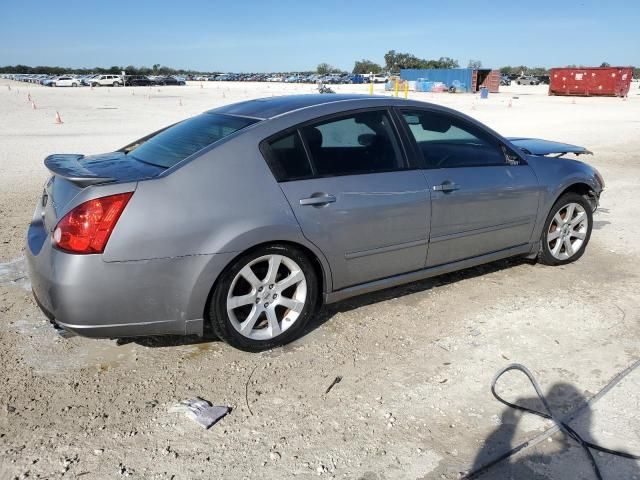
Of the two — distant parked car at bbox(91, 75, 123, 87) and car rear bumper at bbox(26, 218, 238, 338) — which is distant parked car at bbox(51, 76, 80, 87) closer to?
distant parked car at bbox(91, 75, 123, 87)

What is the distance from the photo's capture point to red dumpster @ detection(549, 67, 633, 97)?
135 feet

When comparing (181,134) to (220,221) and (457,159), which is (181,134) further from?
(457,159)

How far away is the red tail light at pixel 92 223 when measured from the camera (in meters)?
2.93

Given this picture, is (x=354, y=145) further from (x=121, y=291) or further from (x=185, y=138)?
(x=121, y=291)

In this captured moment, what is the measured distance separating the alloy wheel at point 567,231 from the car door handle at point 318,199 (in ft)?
8.09

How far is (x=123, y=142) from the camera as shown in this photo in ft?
44.7

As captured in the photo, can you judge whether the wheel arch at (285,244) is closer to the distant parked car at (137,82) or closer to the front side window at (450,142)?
the front side window at (450,142)

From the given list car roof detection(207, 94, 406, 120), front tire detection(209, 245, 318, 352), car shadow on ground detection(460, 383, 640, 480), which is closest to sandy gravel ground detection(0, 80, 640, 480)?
car shadow on ground detection(460, 383, 640, 480)

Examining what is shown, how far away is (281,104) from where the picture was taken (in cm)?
389

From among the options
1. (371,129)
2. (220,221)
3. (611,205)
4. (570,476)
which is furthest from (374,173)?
(611,205)

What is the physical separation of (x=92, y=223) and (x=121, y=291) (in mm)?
399

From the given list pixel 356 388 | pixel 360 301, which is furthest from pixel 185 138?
pixel 356 388

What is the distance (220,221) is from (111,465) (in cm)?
136

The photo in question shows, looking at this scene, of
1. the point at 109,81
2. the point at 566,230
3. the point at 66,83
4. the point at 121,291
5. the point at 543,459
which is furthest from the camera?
the point at 109,81
